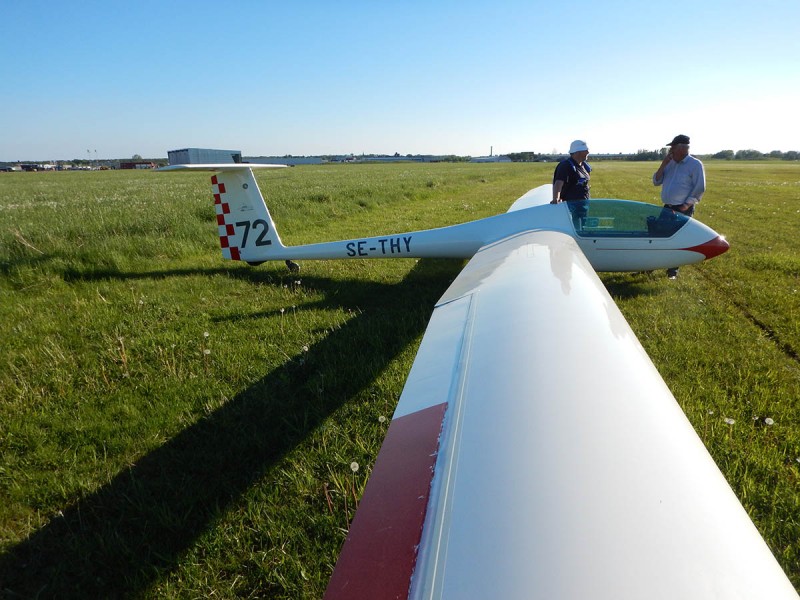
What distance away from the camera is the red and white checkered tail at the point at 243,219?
635 cm

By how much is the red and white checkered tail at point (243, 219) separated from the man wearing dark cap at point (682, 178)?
6.16 m

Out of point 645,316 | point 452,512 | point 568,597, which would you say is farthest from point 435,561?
point 645,316

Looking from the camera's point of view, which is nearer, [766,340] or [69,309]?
[766,340]

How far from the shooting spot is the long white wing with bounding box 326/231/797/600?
2.82 ft

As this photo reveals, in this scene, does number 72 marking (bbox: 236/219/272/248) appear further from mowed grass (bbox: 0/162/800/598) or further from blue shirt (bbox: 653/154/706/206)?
blue shirt (bbox: 653/154/706/206)

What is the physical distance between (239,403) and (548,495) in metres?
2.71

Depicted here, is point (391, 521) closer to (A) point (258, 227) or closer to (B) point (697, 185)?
(A) point (258, 227)

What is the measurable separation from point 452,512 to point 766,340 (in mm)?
4615

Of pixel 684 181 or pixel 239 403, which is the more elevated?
pixel 684 181

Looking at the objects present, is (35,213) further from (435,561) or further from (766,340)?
(766,340)

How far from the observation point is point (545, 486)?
108 centimetres

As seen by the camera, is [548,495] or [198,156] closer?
[548,495]

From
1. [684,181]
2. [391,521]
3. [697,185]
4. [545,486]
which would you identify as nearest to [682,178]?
[684,181]

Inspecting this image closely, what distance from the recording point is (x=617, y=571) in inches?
34.1
